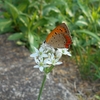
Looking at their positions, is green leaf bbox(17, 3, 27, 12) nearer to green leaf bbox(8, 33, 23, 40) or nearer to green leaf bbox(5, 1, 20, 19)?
green leaf bbox(5, 1, 20, 19)

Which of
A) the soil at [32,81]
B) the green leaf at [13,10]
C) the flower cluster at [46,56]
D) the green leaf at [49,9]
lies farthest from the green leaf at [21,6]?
the flower cluster at [46,56]

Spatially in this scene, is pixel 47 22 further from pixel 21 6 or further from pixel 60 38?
pixel 60 38

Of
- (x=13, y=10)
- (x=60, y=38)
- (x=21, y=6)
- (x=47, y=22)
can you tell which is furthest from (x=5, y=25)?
(x=60, y=38)

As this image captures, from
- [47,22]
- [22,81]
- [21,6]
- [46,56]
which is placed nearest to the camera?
[46,56]

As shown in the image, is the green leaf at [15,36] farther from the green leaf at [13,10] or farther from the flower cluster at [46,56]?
the flower cluster at [46,56]

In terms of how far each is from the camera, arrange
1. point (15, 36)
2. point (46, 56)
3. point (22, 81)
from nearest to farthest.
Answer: point (46, 56)
point (22, 81)
point (15, 36)

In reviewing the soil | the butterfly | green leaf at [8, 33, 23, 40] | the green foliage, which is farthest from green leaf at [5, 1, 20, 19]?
the butterfly
